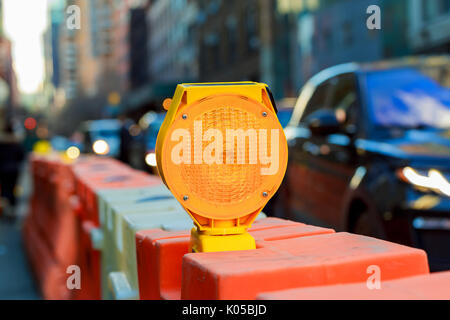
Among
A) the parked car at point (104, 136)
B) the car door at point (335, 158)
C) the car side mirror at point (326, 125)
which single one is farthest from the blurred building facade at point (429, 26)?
the car side mirror at point (326, 125)

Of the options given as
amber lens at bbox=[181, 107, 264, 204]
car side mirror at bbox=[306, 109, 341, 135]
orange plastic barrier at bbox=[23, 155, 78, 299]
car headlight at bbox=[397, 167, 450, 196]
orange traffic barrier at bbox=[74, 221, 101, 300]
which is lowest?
orange plastic barrier at bbox=[23, 155, 78, 299]

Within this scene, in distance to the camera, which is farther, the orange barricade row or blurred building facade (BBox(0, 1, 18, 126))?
blurred building facade (BBox(0, 1, 18, 126))

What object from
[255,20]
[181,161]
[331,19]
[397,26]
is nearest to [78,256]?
[181,161]

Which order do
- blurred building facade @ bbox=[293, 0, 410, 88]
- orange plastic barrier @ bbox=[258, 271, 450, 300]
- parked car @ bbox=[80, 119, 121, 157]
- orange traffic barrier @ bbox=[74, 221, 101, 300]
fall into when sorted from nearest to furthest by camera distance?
orange plastic barrier @ bbox=[258, 271, 450, 300] < orange traffic barrier @ bbox=[74, 221, 101, 300] < blurred building facade @ bbox=[293, 0, 410, 88] < parked car @ bbox=[80, 119, 121, 157]

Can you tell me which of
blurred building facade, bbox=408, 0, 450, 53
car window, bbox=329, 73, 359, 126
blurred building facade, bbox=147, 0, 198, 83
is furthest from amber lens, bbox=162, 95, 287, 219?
blurred building facade, bbox=147, 0, 198, 83

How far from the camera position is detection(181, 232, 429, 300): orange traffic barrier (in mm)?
1610

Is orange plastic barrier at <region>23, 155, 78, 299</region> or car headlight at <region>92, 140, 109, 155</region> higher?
orange plastic barrier at <region>23, 155, 78, 299</region>

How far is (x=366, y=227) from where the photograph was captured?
486 centimetres

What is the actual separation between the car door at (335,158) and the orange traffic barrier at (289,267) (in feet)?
11.6

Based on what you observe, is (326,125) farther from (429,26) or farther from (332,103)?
(429,26)

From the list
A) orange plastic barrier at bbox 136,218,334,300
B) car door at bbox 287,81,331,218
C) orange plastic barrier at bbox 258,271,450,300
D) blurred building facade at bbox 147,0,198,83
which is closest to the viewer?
orange plastic barrier at bbox 258,271,450,300

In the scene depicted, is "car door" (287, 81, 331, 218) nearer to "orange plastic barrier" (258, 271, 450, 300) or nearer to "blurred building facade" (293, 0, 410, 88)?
"orange plastic barrier" (258, 271, 450, 300)

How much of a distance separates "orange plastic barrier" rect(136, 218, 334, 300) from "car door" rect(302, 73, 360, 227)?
10.4 feet

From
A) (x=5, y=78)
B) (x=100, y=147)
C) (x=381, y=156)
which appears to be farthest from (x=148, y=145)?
(x=5, y=78)
